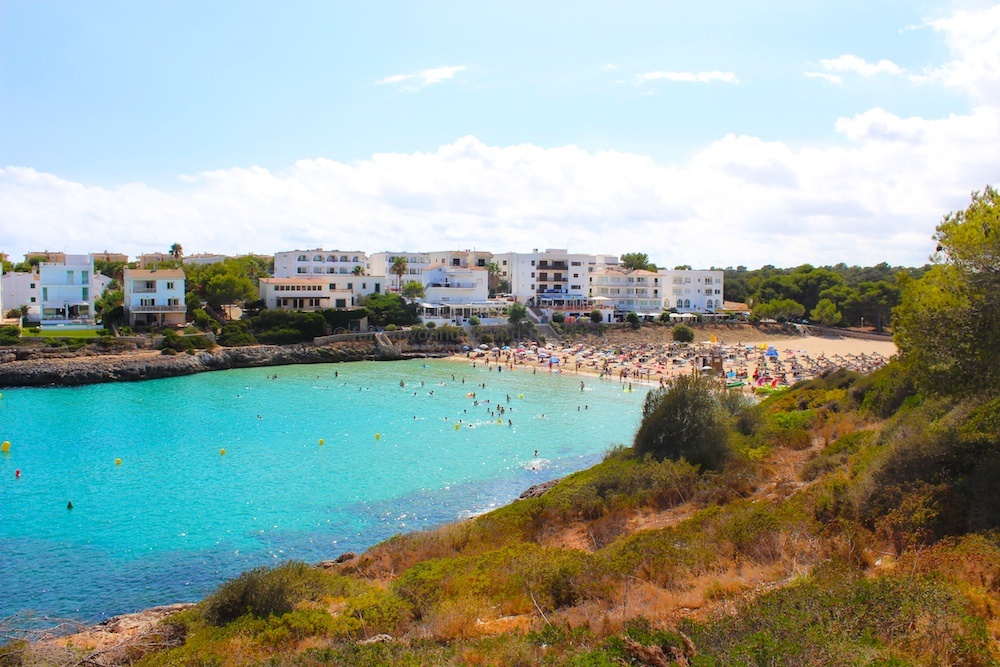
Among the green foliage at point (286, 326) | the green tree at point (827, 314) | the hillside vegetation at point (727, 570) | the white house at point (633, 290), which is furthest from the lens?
the white house at point (633, 290)

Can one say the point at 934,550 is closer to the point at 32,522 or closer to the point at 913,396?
the point at 913,396

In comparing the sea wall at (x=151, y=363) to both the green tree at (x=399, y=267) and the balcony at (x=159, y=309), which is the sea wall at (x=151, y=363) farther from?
the green tree at (x=399, y=267)

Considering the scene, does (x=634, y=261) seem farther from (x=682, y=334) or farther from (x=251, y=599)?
(x=251, y=599)

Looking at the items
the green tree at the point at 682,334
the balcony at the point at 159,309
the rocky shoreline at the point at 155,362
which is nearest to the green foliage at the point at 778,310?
the green tree at the point at 682,334

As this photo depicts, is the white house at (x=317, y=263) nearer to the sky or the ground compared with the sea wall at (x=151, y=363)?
nearer to the sky

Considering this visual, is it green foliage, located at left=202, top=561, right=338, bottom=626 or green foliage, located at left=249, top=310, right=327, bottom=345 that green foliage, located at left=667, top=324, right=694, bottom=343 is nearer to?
green foliage, located at left=249, top=310, right=327, bottom=345

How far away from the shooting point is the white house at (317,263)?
249 feet

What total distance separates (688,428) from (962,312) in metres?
8.32

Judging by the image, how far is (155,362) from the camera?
164 ft

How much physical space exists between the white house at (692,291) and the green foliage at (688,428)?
6626 centimetres

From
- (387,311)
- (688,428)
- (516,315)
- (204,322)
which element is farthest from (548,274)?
(688,428)

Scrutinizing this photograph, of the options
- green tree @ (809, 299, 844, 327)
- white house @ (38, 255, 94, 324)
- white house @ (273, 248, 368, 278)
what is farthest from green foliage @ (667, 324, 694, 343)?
white house @ (38, 255, 94, 324)

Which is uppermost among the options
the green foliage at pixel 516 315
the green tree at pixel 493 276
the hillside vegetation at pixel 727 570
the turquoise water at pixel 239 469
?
the green tree at pixel 493 276

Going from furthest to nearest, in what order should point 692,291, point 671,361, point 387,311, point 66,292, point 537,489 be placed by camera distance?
point 692,291, point 387,311, point 66,292, point 671,361, point 537,489
